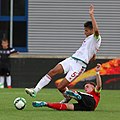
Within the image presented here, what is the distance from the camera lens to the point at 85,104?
44.2ft

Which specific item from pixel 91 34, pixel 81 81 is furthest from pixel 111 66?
pixel 91 34

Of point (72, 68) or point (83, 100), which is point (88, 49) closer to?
point (72, 68)

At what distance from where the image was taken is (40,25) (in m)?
25.4

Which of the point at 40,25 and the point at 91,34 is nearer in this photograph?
the point at 91,34

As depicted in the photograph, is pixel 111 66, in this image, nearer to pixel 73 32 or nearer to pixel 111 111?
pixel 73 32

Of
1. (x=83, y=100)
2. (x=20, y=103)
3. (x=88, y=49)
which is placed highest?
(x=88, y=49)

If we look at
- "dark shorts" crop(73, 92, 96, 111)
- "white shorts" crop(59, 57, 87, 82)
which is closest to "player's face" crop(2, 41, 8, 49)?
"white shorts" crop(59, 57, 87, 82)

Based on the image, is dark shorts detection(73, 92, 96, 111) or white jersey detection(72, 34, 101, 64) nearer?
dark shorts detection(73, 92, 96, 111)

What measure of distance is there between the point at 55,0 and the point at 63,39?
4.98 feet

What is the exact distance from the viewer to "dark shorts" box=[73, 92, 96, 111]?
13391 millimetres

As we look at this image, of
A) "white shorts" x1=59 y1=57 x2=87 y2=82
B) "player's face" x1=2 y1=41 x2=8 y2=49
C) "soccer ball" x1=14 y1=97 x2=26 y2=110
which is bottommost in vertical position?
"soccer ball" x1=14 y1=97 x2=26 y2=110

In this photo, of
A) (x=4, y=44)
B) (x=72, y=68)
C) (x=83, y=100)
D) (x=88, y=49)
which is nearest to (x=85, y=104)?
(x=83, y=100)

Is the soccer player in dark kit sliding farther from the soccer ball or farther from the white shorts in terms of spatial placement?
the white shorts

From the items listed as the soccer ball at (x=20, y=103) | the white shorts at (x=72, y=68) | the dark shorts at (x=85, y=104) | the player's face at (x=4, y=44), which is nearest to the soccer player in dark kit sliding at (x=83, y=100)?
the dark shorts at (x=85, y=104)
